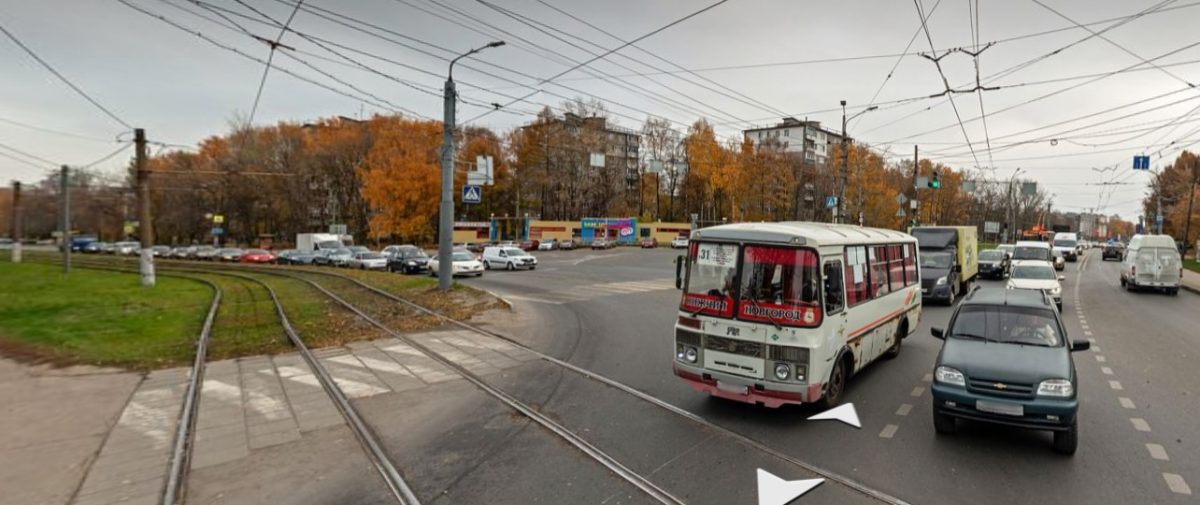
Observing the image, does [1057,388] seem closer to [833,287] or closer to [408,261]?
[833,287]

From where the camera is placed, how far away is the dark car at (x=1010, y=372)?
238 inches

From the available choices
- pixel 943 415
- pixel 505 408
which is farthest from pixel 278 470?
pixel 943 415

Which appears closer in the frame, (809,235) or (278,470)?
(278,470)

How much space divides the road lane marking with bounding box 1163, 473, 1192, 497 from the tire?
3.29 metres

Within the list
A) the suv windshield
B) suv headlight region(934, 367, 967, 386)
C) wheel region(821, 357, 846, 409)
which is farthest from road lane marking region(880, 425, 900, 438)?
the suv windshield

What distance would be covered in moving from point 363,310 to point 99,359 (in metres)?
6.52

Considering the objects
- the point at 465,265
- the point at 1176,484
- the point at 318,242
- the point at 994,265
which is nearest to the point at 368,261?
the point at 465,265

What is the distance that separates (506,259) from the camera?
116 ft

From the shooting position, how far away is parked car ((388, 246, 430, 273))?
3288cm

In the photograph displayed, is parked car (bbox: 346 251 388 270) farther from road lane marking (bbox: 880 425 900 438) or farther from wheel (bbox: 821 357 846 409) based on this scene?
road lane marking (bbox: 880 425 900 438)

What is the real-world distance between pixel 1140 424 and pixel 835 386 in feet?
12.3

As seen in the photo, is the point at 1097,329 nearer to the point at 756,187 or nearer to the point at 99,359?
the point at 99,359

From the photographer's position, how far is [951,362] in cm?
671

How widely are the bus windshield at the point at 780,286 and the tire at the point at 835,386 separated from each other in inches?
45.6
